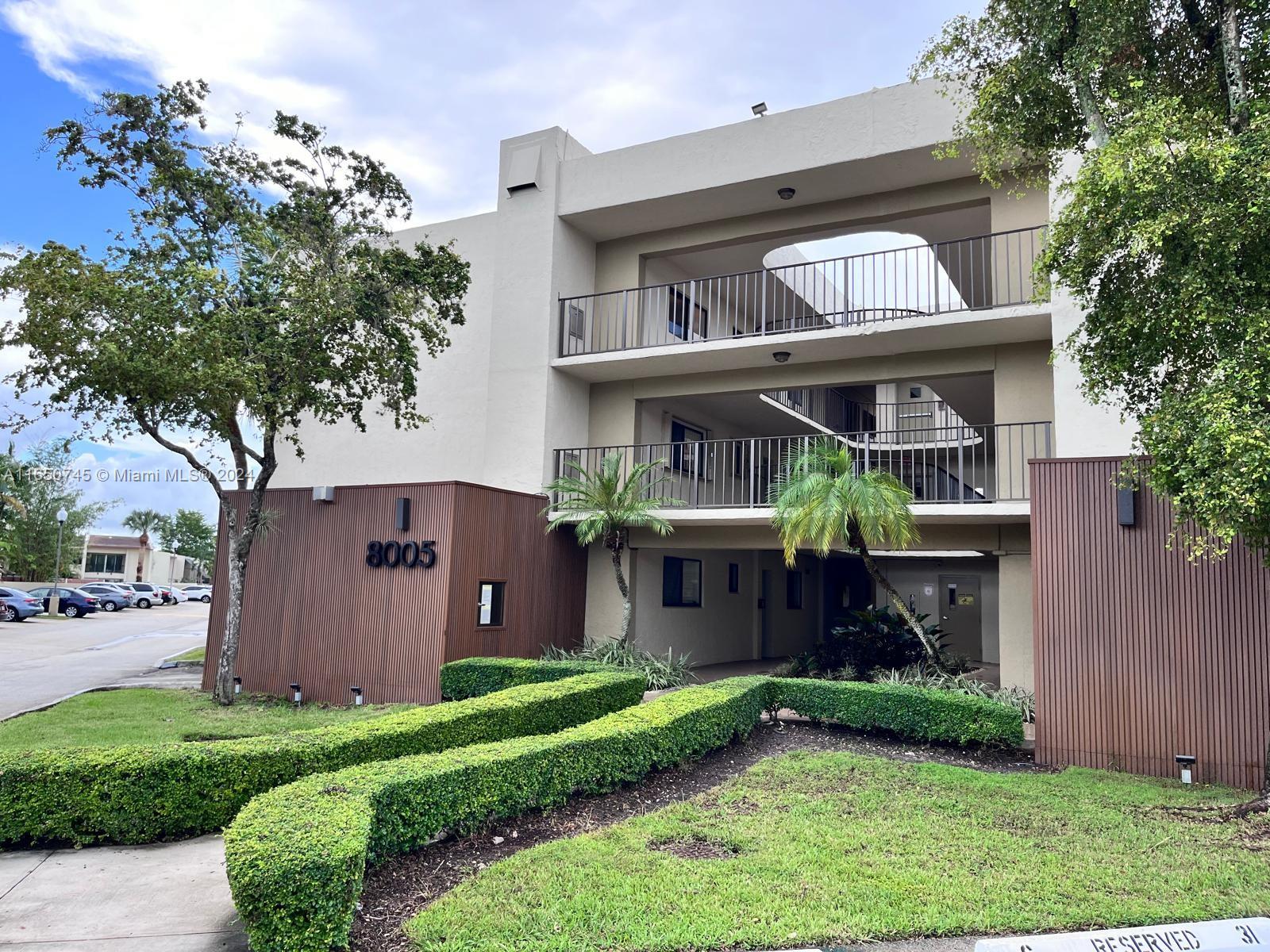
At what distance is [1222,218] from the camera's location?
641 cm

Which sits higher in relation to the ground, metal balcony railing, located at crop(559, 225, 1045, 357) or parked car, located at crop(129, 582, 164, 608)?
metal balcony railing, located at crop(559, 225, 1045, 357)

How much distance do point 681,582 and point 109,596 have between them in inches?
1395

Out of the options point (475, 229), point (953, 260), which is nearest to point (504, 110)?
point (475, 229)

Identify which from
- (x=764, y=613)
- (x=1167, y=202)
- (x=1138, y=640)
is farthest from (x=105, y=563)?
A: (x=1167, y=202)

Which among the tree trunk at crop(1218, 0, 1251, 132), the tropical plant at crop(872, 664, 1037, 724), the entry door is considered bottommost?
the tropical plant at crop(872, 664, 1037, 724)

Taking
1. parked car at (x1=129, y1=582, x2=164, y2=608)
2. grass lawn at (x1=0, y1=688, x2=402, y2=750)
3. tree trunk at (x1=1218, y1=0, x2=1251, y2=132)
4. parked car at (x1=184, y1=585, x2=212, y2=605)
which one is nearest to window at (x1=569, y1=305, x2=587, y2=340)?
grass lawn at (x1=0, y1=688, x2=402, y2=750)

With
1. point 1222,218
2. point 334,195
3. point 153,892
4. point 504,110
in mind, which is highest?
point 504,110

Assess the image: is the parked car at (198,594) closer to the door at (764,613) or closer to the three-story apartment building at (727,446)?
the three-story apartment building at (727,446)

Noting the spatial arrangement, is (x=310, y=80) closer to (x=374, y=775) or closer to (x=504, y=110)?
(x=504, y=110)

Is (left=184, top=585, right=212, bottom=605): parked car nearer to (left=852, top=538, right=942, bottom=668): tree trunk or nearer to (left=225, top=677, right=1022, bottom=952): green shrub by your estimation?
(left=852, top=538, right=942, bottom=668): tree trunk

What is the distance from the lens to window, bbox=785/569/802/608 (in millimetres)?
23108

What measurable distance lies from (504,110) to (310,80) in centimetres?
610

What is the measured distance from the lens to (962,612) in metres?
21.8

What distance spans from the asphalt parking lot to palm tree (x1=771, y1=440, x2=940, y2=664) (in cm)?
1125
